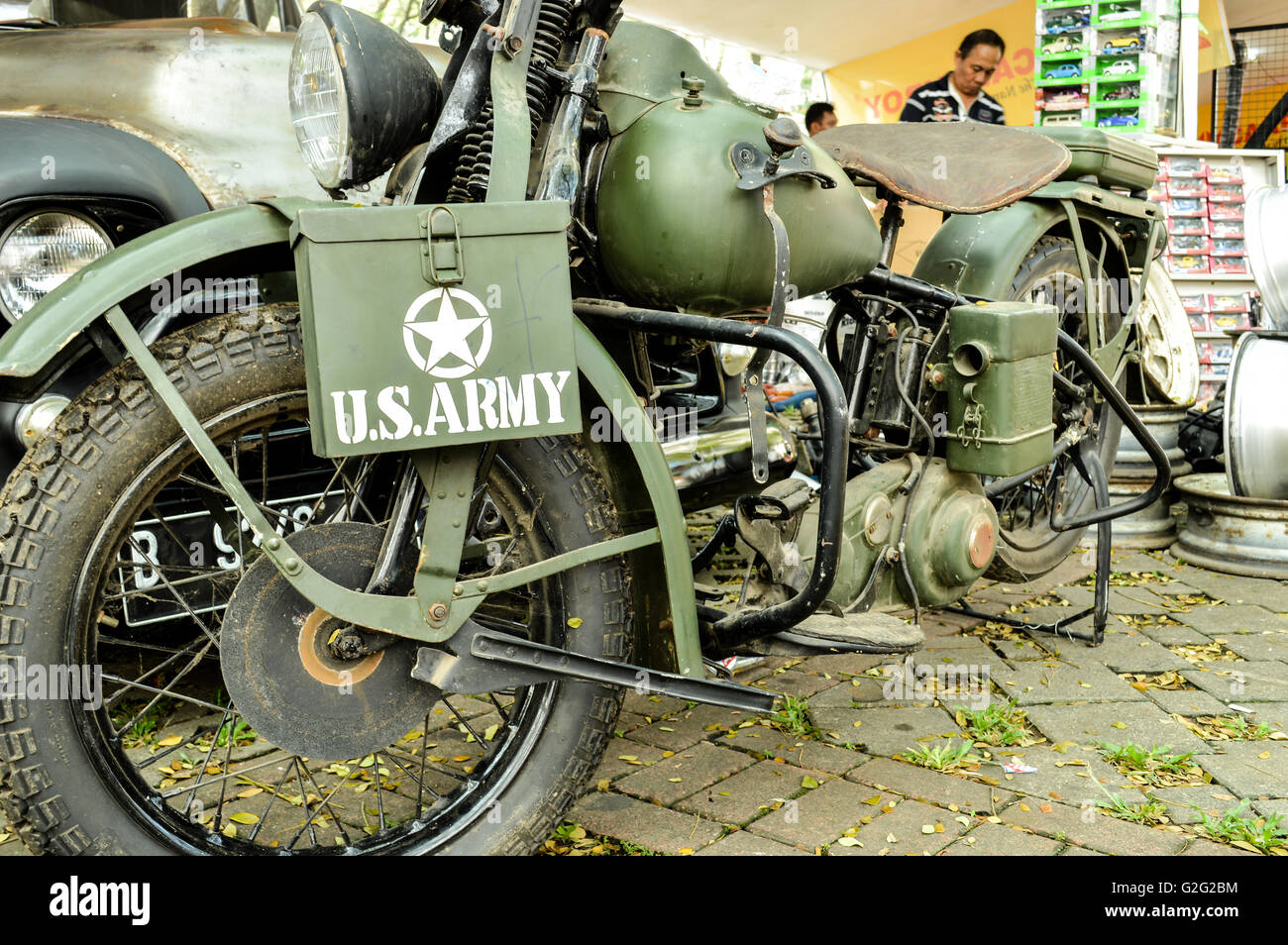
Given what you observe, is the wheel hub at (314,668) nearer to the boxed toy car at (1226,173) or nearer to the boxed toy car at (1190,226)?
the boxed toy car at (1190,226)

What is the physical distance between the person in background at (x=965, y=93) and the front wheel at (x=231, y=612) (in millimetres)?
4459

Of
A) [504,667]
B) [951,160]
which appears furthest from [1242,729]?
[504,667]

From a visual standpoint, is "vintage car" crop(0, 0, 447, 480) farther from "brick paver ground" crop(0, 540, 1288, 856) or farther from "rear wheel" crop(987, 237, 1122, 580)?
"rear wheel" crop(987, 237, 1122, 580)

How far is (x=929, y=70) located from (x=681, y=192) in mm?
7844

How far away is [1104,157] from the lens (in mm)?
3701

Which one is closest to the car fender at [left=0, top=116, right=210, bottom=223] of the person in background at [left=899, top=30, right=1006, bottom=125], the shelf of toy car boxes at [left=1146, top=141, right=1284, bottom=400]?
the person in background at [left=899, top=30, right=1006, bottom=125]

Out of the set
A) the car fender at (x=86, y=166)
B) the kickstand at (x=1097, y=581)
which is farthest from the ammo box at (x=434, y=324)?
the kickstand at (x=1097, y=581)

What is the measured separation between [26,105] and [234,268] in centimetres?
130

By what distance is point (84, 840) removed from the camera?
173cm

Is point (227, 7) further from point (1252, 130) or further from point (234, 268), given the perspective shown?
point (1252, 130)

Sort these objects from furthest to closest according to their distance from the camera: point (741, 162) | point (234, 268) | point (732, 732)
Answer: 1. point (732, 732)
2. point (741, 162)
3. point (234, 268)

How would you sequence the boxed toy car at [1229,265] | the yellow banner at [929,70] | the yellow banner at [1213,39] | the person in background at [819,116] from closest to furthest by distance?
the boxed toy car at [1229,265], the person in background at [819,116], the yellow banner at [1213,39], the yellow banner at [929,70]

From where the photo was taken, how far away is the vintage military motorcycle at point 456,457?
1.72 m

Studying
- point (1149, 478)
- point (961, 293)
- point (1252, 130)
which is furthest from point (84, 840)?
point (1252, 130)
